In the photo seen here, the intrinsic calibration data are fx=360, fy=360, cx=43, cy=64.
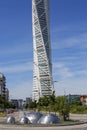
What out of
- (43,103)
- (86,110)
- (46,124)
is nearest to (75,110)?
(86,110)

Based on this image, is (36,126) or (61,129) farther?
(36,126)

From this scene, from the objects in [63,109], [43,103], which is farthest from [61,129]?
[43,103]

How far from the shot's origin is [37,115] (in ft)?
165

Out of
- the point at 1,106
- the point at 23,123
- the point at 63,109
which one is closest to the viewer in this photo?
the point at 23,123

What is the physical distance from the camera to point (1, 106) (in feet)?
513

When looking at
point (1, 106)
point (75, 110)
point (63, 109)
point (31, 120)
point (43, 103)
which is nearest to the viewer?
point (31, 120)

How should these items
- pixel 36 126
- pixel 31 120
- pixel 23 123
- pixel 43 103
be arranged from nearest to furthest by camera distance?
1. pixel 36 126
2. pixel 23 123
3. pixel 31 120
4. pixel 43 103

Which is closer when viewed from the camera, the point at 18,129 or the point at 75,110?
the point at 18,129

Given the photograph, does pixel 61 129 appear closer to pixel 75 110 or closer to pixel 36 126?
pixel 36 126

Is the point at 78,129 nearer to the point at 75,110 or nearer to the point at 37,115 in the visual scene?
the point at 37,115

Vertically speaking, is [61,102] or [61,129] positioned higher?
[61,102]

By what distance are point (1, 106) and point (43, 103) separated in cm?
2371

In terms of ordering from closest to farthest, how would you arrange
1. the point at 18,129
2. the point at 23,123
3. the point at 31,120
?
the point at 18,129 → the point at 23,123 → the point at 31,120

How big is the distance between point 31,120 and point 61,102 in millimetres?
13319
